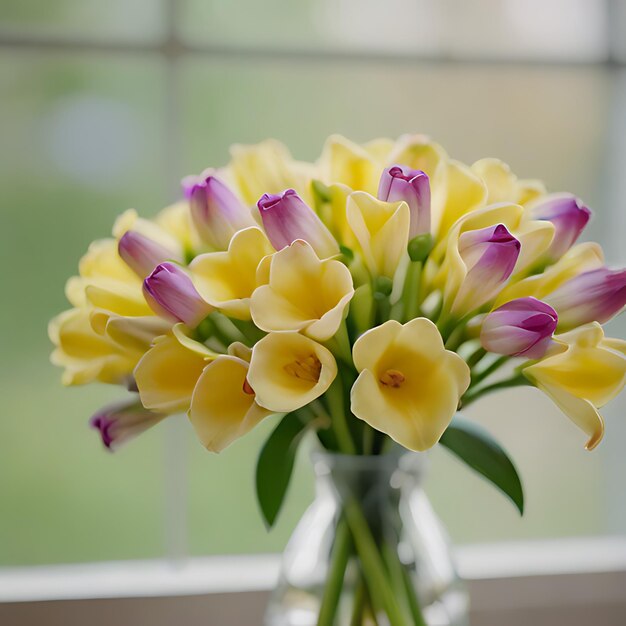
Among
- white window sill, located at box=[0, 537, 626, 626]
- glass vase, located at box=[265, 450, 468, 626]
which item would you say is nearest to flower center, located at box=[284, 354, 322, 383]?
glass vase, located at box=[265, 450, 468, 626]

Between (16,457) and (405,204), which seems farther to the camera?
(16,457)

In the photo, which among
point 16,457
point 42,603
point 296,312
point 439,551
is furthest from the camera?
point 16,457

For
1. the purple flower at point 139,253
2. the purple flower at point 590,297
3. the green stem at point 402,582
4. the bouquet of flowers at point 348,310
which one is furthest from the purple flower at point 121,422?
the purple flower at point 590,297

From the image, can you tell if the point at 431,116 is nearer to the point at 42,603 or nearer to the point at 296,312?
the point at 296,312

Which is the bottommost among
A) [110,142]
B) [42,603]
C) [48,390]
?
[42,603]

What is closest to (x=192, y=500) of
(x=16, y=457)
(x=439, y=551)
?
(x=16, y=457)

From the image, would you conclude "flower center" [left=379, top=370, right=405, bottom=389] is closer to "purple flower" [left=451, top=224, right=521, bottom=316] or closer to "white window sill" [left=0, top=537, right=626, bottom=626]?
"purple flower" [left=451, top=224, right=521, bottom=316]

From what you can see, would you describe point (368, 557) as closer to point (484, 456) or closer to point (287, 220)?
point (484, 456)

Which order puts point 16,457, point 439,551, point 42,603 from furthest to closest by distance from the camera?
point 16,457, point 42,603, point 439,551
